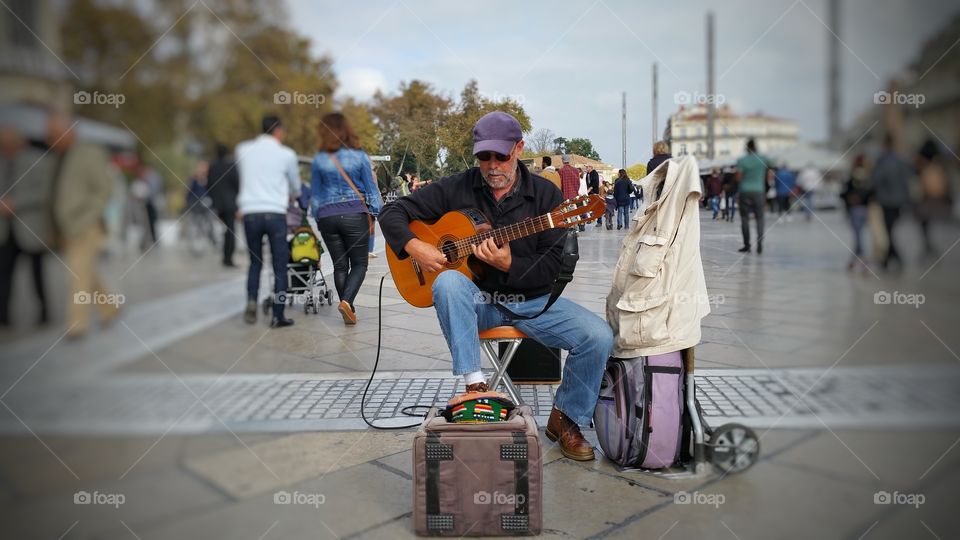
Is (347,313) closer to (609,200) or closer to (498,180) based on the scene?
(498,180)

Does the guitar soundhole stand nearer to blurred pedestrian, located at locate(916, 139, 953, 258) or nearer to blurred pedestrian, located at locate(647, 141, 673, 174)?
blurred pedestrian, located at locate(647, 141, 673, 174)

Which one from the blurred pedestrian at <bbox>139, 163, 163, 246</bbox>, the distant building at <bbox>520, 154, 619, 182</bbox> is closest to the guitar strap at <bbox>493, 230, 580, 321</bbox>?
the distant building at <bbox>520, 154, 619, 182</bbox>

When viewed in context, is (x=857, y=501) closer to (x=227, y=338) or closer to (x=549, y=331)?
(x=549, y=331)

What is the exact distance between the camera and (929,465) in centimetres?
257

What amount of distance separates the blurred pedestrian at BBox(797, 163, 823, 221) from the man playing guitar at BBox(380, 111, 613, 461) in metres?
1.00

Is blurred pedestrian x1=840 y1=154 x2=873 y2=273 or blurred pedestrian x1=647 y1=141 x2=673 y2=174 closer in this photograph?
blurred pedestrian x1=840 y1=154 x2=873 y2=273

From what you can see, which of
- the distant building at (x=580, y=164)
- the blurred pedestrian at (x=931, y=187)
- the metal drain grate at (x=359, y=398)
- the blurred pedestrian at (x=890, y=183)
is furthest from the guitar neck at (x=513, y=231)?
the blurred pedestrian at (x=931, y=187)

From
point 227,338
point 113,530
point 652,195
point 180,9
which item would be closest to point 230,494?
point 113,530

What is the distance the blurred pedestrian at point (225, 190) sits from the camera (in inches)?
79.0

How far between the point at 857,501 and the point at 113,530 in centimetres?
263

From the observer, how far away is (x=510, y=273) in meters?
2.81

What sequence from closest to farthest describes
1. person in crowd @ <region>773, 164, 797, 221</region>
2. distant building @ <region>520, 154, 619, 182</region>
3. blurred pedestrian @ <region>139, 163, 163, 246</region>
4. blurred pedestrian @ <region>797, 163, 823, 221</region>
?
blurred pedestrian @ <region>139, 163, 163, 246</region>
blurred pedestrian @ <region>797, 163, 823, 221</region>
person in crowd @ <region>773, 164, 797, 221</region>
distant building @ <region>520, 154, 619, 182</region>

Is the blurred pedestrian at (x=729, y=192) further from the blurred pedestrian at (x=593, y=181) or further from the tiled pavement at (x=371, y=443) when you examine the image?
the blurred pedestrian at (x=593, y=181)

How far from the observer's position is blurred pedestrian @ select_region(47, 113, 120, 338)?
1.66 m
